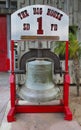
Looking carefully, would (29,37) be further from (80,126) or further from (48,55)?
(80,126)

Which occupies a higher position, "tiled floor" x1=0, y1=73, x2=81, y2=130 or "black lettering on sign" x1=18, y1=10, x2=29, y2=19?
"black lettering on sign" x1=18, y1=10, x2=29, y2=19

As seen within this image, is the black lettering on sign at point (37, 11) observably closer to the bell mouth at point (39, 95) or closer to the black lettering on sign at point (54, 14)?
the black lettering on sign at point (54, 14)

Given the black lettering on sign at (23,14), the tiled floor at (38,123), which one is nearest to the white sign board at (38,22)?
the black lettering on sign at (23,14)

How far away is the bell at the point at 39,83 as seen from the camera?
451 centimetres

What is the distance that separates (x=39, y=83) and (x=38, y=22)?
1042 millimetres

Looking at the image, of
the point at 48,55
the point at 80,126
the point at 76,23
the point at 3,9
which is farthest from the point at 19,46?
the point at 80,126

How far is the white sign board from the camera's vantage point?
15.0ft

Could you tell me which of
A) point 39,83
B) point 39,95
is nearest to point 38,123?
point 39,95

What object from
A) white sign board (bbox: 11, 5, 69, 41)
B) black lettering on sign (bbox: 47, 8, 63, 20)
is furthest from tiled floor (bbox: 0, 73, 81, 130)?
black lettering on sign (bbox: 47, 8, 63, 20)

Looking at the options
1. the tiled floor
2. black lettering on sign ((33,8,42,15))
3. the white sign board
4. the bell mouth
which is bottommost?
the tiled floor

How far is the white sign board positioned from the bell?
0.50 metres

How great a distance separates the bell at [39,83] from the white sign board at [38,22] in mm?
502

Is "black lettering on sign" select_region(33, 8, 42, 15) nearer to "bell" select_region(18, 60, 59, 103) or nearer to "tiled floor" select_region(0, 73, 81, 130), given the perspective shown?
"bell" select_region(18, 60, 59, 103)

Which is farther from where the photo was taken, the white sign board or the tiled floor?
the white sign board
